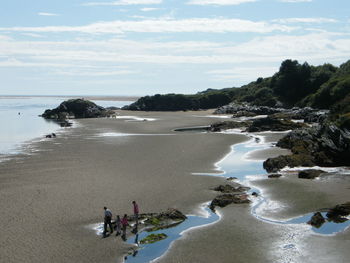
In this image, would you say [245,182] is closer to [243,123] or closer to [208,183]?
[208,183]

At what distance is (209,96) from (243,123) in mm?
69311

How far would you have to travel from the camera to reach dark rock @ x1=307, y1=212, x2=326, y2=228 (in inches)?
1027

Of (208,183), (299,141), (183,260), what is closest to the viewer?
(183,260)

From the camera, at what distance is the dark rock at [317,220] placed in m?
26.1

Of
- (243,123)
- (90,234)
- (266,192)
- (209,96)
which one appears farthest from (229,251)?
(209,96)

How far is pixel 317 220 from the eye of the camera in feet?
86.6

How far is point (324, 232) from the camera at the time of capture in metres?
24.8

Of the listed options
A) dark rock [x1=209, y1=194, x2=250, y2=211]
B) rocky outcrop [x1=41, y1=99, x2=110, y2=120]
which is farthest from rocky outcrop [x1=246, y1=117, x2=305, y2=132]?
rocky outcrop [x1=41, y1=99, x2=110, y2=120]

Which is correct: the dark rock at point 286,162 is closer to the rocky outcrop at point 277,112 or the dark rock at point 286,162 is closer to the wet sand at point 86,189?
the wet sand at point 86,189

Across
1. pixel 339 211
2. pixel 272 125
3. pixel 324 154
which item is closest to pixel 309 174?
pixel 324 154

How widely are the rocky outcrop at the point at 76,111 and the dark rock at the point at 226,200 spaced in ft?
333

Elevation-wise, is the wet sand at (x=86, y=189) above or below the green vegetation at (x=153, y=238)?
above

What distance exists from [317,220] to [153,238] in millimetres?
10358

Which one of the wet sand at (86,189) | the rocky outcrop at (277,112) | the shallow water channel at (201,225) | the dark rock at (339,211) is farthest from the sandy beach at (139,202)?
the rocky outcrop at (277,112)
